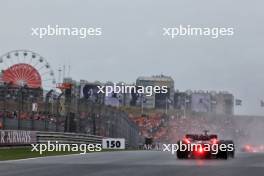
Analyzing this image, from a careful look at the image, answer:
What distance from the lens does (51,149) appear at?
1305 inches

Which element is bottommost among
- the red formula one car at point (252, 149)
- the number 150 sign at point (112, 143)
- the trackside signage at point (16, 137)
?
the red formula one car at point (252, 149)

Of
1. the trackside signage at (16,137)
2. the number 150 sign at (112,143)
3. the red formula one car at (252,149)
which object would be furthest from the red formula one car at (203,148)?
the red formula one car at (252,149)

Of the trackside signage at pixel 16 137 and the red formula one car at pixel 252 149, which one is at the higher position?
the trackside signage at pixel 16 137

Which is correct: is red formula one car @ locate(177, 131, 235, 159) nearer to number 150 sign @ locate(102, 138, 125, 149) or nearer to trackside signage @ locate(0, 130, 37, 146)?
trackside signage @ locate(0, 130, 37, 146)

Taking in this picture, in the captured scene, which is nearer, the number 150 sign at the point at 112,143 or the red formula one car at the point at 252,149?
the number 150 sign at the point at 112,143

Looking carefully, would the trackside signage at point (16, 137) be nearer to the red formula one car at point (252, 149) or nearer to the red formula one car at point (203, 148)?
the red formula one car at point (203, 148)

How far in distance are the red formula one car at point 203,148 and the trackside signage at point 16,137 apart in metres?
7.30

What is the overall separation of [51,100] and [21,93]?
111 inches

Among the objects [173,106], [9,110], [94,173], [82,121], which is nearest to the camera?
[94,173]

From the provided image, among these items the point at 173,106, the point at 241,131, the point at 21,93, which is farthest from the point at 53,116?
the point at 173,106

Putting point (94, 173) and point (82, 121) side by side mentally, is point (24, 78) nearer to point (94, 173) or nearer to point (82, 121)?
point (82, 121)

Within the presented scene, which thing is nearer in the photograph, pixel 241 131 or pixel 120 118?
pixel 120 118

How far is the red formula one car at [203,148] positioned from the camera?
1016 inches

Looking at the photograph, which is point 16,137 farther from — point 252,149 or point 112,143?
point 252,149
